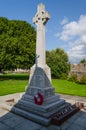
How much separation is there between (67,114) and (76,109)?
1.46 metres

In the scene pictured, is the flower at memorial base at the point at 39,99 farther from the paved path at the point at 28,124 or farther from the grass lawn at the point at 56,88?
the grass lawn at the point at 56,88

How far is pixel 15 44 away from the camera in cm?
2619

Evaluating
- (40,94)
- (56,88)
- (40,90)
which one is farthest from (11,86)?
(40,94)

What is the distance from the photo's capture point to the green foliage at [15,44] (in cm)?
2589

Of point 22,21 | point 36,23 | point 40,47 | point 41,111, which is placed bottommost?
point 41,111

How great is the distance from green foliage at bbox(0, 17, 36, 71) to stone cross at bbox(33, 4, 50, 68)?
16.2 m

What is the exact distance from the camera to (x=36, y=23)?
10.6 meters

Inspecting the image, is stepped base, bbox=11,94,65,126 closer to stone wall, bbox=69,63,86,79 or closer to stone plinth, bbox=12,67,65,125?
stone plinth, bbox=12,67,65,125

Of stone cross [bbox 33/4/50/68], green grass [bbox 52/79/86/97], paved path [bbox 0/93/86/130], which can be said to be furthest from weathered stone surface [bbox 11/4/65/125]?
green grass [bbox 52/79/86/97]

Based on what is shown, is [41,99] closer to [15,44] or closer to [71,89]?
[71,89]

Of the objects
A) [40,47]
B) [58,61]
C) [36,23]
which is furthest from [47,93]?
[58,61]

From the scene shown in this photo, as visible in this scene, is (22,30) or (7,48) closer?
(7,48)

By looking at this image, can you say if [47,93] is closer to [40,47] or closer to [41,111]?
[41,111]

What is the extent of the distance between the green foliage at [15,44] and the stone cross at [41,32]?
16169 millimetres
